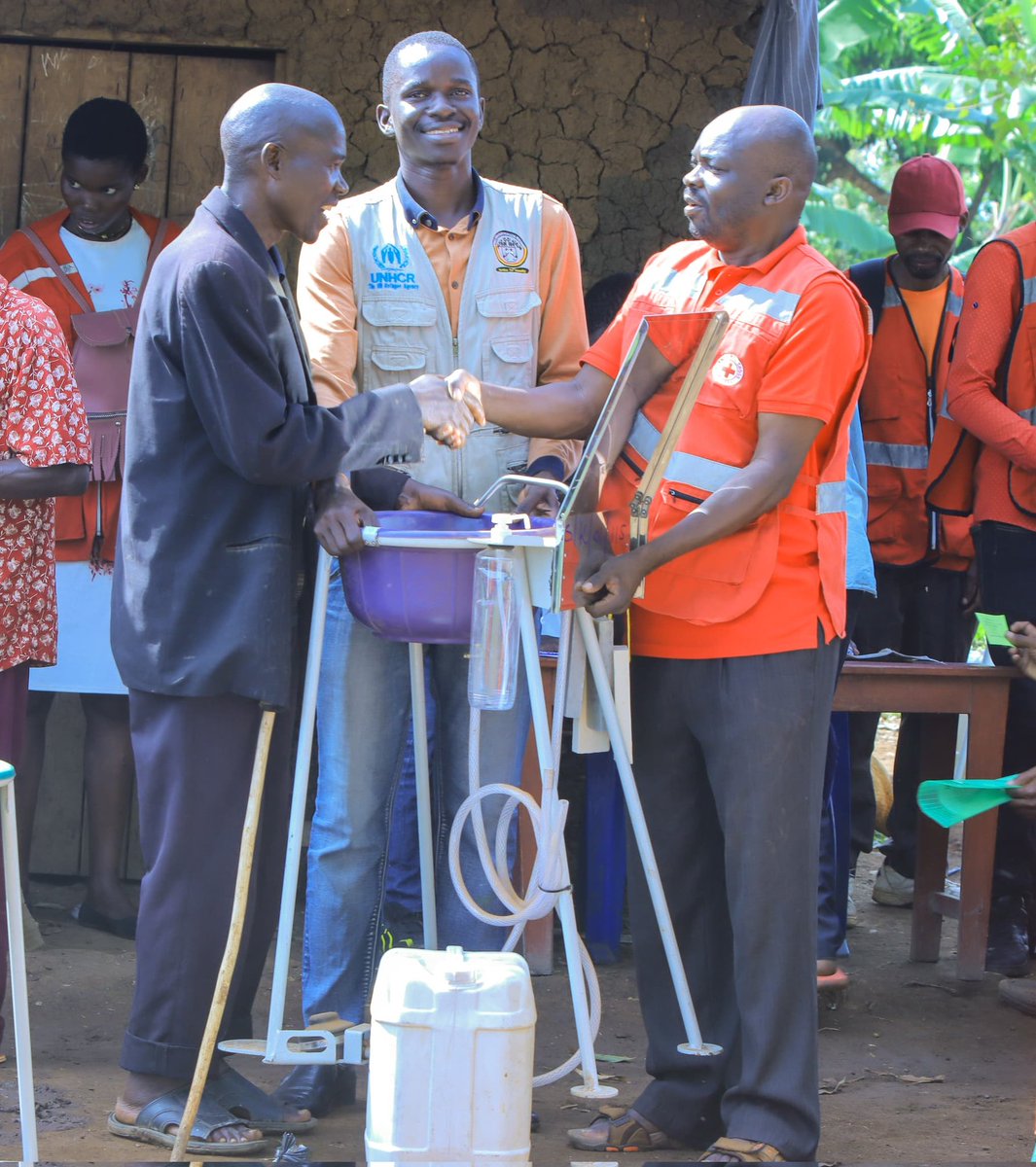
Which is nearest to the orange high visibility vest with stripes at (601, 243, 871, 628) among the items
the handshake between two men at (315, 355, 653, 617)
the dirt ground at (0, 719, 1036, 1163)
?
the handshake between two men at (315, 355, 653, 617)

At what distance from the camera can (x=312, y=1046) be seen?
3391 mm

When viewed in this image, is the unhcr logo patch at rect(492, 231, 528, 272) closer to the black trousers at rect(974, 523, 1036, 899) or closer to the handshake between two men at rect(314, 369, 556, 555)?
the handshake between two men at rect(314, 369, 556, 555)

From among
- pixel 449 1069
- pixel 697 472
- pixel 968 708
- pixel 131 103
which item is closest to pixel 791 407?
pixel 697 472

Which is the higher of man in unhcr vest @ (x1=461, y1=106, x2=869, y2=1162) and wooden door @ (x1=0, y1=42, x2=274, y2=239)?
wooden door @ (x1=0, y1=42, x2=274, y2=239)

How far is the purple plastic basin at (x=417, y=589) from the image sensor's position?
3.26m

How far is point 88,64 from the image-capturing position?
18.2ft

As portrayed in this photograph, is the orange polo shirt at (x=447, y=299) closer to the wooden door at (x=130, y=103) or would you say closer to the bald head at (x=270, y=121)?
the bald head at (x=270, y=121)

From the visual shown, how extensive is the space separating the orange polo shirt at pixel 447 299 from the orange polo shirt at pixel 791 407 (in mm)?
519

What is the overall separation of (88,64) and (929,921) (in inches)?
160

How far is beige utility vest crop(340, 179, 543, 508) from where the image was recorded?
386cm

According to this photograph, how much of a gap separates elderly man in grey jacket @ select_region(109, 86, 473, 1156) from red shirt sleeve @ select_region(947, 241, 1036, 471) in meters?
2.17

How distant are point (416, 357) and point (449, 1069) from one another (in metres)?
1.73

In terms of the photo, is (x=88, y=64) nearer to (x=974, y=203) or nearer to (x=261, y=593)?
(x=261, y=593)

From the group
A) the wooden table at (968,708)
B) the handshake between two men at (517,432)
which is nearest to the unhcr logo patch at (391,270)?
the handshake between two men at (517,432)
